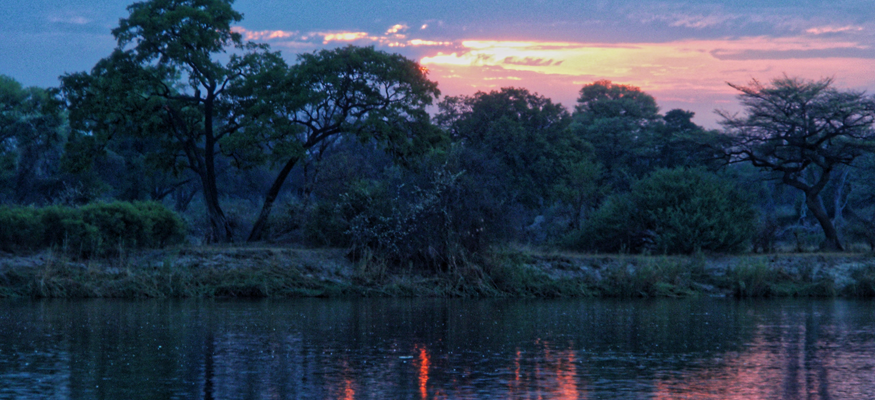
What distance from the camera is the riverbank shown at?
2606cm

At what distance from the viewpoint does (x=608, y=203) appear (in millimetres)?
36719

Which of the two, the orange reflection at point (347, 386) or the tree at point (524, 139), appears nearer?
the orange reflection at point (347, 386)

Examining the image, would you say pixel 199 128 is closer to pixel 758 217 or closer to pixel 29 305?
pixel 29 305

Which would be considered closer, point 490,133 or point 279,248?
point 279,248

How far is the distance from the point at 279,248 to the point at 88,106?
37.0 feet

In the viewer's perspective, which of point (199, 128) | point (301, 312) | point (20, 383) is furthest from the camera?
point (199, 128)

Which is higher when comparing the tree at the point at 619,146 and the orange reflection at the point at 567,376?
the tree at the point at 619,146

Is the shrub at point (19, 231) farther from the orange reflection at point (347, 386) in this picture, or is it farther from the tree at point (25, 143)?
the tree at point (25, 143)

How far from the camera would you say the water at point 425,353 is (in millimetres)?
10227

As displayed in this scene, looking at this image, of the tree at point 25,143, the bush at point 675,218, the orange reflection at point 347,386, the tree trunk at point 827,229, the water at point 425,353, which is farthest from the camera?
the tree at point 25,143

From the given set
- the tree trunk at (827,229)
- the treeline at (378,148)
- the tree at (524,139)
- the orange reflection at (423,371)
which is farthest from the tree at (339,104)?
the orange reflection at (423,371)

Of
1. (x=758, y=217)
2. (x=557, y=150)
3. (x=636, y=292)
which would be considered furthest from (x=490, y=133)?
(x=636, y=292)

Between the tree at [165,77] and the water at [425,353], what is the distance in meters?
13.6

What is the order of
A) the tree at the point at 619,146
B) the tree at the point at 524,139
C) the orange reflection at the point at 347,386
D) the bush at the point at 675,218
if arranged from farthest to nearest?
the tree at the point at 619,146 < the tree at the point at 524,139 < the bush at the point at 675,218 < the orange reflection at the point at 347,386
